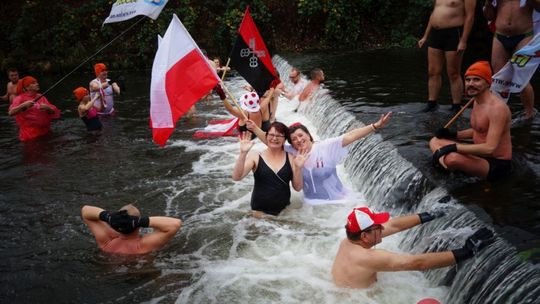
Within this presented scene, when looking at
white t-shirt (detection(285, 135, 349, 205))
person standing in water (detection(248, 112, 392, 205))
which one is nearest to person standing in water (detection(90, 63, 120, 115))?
person standing in water (detection(248, 112, 392, 205))

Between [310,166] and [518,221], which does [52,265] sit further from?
[518,221]

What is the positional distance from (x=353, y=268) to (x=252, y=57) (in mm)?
4632

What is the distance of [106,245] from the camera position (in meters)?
4.95

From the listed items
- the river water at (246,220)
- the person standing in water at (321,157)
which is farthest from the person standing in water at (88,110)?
the person standing in water at (321,157)

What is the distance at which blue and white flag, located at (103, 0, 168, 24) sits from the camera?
711 centimetres

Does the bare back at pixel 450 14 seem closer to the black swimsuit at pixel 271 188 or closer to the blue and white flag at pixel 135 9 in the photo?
the black swimsuit at pixel 271 188

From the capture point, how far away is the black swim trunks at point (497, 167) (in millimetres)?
4641

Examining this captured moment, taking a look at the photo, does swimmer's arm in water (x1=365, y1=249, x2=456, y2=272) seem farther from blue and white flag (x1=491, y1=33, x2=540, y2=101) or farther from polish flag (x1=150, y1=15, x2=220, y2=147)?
blue and white flag (x1=491, y1=33, x2=540, y2=101)

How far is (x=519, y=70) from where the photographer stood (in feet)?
17.4

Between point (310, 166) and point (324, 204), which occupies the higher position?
point (310, 166)

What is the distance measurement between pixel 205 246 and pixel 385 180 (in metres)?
2.25

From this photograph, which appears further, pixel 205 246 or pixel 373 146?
pixel 373 146

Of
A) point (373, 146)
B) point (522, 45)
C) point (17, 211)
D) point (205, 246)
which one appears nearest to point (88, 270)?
point (205, 246)

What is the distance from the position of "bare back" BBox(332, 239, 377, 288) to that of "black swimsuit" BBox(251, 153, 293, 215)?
1536 millimetres
